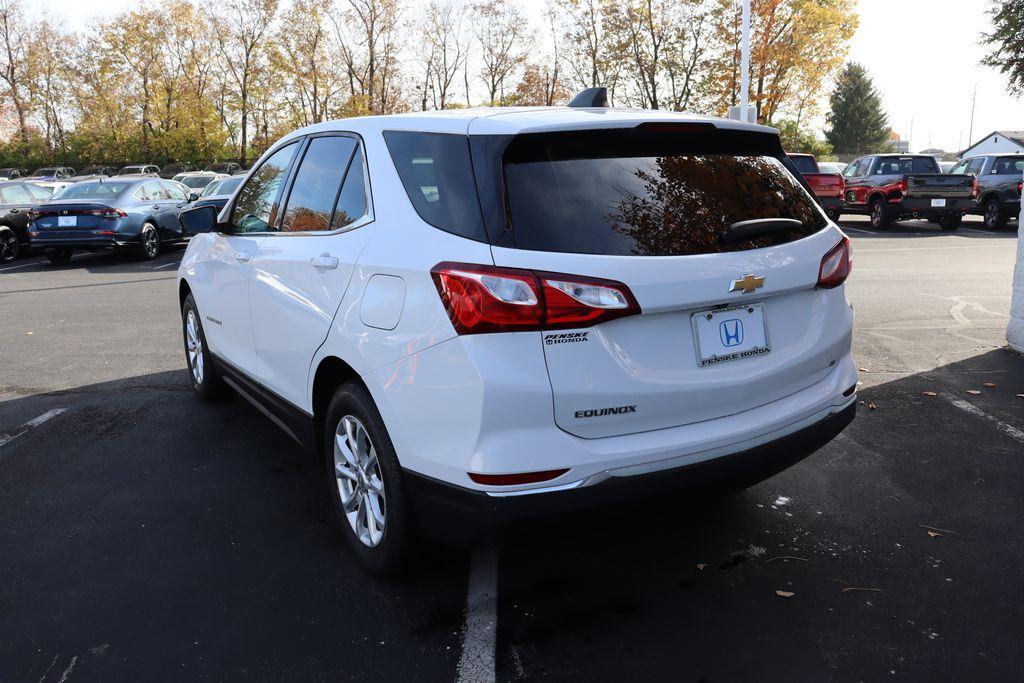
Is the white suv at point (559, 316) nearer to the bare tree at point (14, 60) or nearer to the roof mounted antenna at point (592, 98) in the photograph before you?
the roof mounted antenna at point (592, 98)

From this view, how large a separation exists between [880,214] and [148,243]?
58.5 ft

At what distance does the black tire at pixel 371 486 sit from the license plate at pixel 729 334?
3.72 ft

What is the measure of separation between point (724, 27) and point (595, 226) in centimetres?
3956

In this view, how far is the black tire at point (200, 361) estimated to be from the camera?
538 centimetres

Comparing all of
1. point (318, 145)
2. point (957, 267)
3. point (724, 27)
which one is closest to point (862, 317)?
point (957, 267)

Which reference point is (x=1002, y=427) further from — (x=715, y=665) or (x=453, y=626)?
(x=453, y=626)

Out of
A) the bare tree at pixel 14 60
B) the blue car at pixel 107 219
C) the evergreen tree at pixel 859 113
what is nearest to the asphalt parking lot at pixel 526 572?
the blue car at pixel 107 219

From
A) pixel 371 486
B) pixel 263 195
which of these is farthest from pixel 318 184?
pixel 371 486

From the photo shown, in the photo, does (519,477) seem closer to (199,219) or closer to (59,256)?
(199,219)

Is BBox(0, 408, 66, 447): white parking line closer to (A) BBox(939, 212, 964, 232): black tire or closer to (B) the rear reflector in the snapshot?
(B) the rear reflector

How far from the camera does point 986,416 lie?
5.04 metres

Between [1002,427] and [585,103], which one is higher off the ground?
[585,103]

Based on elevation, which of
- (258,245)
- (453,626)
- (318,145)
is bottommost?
(453,626)

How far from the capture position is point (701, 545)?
342cm
